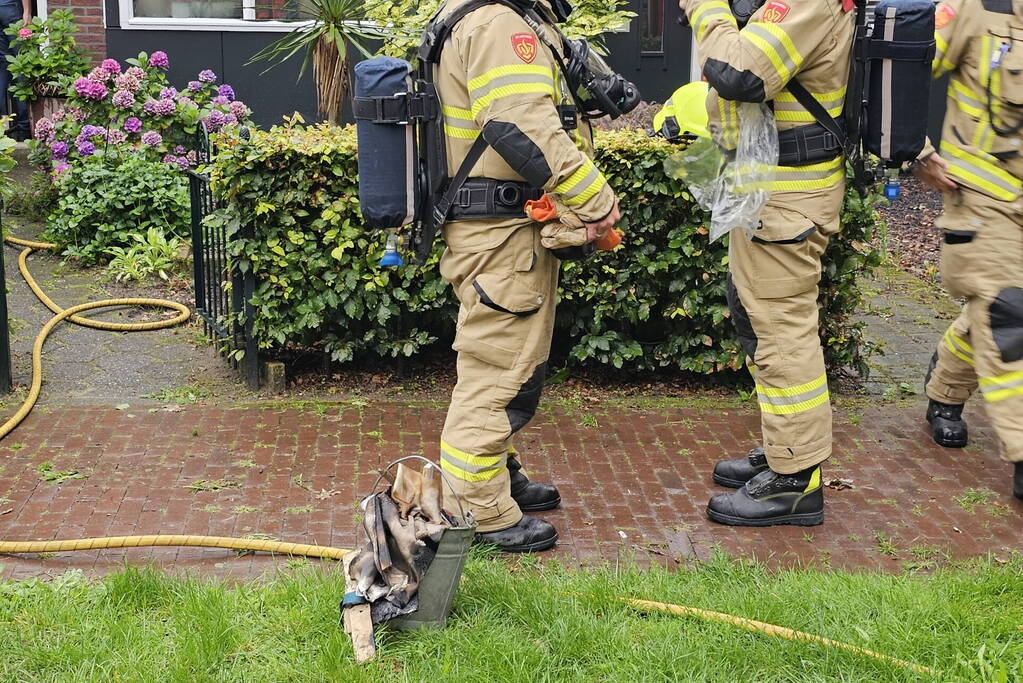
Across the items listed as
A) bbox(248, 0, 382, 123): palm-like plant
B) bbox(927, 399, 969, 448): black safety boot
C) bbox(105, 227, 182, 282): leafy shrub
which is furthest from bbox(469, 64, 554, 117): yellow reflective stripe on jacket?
bbox(105, 227, 182, 282): leafy shrub

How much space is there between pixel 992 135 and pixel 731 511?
1.88 metres

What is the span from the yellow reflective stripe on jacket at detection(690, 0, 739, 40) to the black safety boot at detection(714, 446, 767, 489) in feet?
6.02

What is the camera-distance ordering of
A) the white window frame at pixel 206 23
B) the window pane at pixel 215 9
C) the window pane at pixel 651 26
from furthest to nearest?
the window pane at pixel 651 26, the window pane at pixel 215 9, the white window frame at pixel 206 23

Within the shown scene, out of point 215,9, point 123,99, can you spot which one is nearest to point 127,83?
point 123,99

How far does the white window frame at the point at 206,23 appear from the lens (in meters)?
11.3

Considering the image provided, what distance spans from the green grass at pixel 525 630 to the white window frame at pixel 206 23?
8.35 metres

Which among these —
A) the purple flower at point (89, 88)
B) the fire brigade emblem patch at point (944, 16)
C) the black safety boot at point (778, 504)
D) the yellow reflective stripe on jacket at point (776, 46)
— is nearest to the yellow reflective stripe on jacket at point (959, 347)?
the black safety boot at point (778, 504)

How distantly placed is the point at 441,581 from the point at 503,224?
1317 mm

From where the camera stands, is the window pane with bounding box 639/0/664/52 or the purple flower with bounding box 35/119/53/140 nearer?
the purple flower with bounding box 35/119/53/140

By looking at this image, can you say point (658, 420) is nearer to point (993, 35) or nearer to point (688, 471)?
point (688, 471)

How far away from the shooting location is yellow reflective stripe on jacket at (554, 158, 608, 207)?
4.11 metres

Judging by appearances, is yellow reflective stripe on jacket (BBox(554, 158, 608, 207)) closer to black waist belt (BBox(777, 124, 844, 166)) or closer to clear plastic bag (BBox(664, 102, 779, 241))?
clear plastic bag (BBox(664, 102, 779, 241))

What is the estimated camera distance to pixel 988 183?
16.0ft

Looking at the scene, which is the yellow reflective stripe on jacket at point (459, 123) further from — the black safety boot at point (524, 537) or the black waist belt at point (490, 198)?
the black safety boot at point (524, 537)
